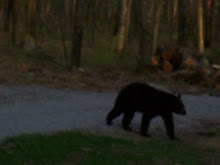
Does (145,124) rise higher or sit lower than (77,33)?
lower

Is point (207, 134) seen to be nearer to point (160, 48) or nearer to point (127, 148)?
point (127, 148)

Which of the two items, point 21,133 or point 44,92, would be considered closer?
point 21,133

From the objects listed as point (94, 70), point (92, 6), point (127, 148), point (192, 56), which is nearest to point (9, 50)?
point (94, 70)

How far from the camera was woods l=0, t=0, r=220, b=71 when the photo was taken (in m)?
21.7

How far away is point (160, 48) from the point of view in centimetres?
2491

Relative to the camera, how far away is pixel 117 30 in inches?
1439

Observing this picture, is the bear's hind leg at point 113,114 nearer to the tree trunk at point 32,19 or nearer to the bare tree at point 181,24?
the tree trunk at point 32,19

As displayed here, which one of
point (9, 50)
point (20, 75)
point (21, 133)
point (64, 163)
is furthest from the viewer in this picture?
point (9, 50)

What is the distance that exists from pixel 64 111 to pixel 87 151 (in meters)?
5.11

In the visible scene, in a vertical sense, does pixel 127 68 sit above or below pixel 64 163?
below

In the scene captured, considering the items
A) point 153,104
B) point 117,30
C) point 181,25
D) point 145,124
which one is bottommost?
point 117,30

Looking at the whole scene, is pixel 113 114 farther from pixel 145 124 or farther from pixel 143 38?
pixel 143 38

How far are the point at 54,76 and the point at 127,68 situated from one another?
17.9 ft

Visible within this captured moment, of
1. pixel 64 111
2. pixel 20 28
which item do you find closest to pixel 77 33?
pixel 20 28
